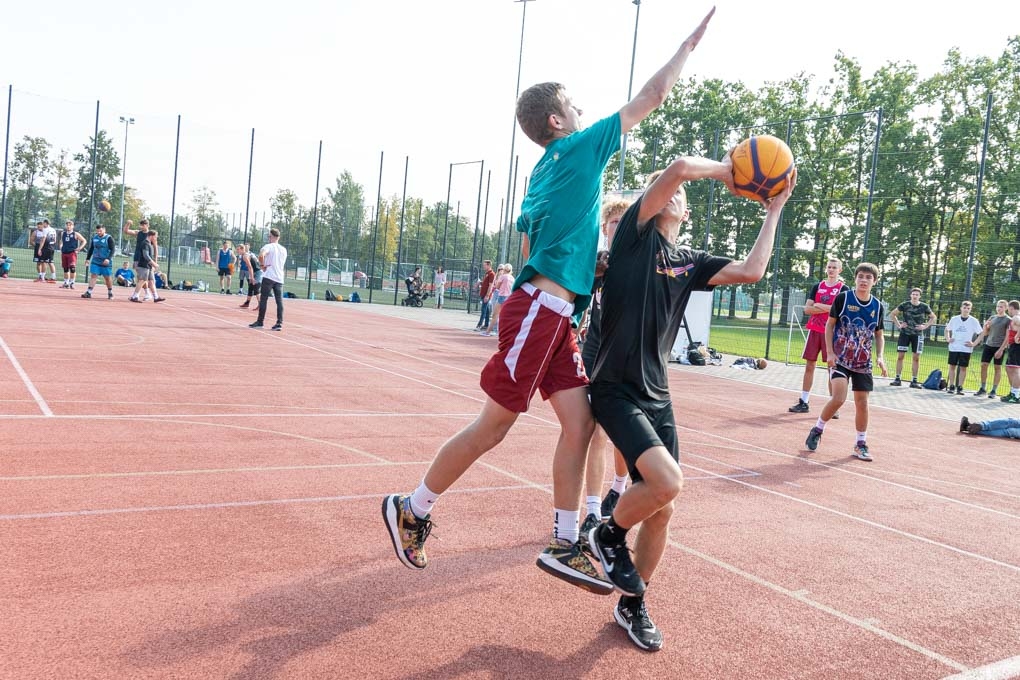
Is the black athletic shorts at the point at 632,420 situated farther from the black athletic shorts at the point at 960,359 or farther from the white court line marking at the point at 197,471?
the black athletic shorts at the point at 960,359

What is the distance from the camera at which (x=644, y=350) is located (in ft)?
10.4

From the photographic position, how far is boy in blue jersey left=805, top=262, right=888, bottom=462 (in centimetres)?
777

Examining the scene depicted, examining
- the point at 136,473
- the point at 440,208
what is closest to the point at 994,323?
the point at 136,473

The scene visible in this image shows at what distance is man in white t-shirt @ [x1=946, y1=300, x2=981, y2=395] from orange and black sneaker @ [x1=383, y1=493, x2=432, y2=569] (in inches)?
639

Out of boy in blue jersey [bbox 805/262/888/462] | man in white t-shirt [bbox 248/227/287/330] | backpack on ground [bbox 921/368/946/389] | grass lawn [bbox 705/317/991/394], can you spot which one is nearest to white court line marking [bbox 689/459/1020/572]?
boy in blue jersey [bbox 805/262/888/462]

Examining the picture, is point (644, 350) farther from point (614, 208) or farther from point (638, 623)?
point (614, 208)

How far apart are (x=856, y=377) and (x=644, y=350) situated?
552 centimetres

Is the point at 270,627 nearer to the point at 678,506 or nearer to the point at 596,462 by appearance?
the point at 596,462

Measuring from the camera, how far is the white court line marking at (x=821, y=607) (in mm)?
3191

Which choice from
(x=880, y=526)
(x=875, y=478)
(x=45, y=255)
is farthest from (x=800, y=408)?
(x=45, y=255)

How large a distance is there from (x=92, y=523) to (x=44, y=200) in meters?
42.4

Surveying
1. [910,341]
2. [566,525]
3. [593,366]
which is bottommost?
[566,525]

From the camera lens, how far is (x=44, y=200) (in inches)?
1545

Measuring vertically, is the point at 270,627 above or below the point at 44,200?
below
